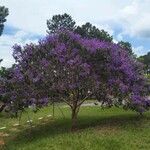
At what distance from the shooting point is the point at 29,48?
2711 cm

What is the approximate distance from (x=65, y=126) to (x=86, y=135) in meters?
5.09

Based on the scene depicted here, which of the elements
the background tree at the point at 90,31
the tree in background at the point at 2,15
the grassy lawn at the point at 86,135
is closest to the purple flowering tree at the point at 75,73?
the grassy lawn at the point at 86,135

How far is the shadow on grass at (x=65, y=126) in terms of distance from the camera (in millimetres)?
26125

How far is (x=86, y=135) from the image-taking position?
2395cm

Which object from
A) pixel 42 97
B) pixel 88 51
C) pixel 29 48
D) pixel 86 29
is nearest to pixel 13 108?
pixel 42 97

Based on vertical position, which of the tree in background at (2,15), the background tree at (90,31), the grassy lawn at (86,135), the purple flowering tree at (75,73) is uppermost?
the background tree at (90,31)

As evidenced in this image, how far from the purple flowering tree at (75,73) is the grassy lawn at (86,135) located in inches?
49.3

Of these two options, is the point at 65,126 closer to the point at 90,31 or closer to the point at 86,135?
the point at 86,135

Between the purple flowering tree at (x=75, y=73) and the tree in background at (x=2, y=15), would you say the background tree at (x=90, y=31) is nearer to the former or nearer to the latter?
the tree in background at (x=2, y=15)

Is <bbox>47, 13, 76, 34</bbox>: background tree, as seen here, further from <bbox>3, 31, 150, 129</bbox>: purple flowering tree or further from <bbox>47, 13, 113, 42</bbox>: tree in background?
<bbox>3, 31, 150, 129</bbox>: purple flowering tree

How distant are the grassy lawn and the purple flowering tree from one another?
1.25 metres

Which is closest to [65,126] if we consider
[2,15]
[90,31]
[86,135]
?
[86,135]

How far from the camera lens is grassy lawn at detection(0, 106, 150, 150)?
22.3 meters

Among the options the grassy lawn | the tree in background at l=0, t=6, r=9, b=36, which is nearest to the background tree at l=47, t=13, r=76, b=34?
the tree in background at l=0, t=6, r=9, b=36
